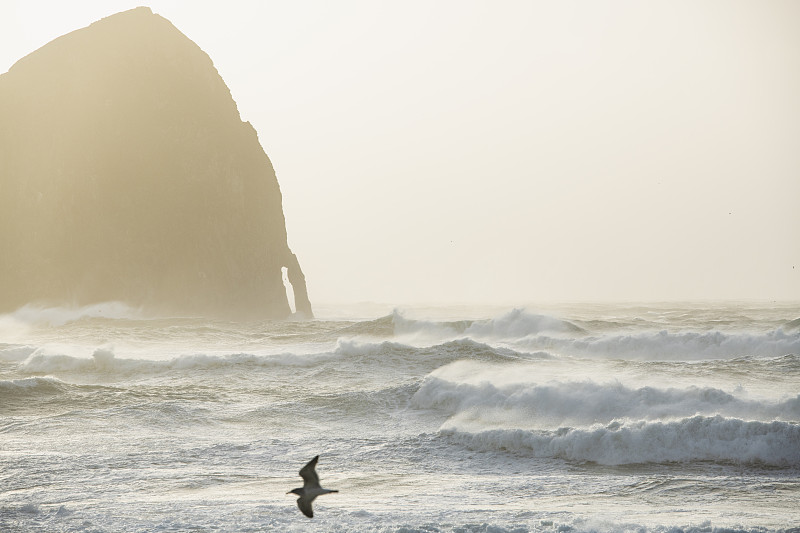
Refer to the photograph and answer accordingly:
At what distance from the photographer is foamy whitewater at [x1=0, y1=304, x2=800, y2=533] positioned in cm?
1105

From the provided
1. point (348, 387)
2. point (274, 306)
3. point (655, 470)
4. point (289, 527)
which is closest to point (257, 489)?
point (289, 527)

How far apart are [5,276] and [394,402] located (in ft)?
212

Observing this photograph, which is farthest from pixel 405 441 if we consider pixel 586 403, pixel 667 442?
pixel 667 442

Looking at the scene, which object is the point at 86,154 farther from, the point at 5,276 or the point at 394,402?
the point at 394,402

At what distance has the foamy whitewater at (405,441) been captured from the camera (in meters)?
11.0

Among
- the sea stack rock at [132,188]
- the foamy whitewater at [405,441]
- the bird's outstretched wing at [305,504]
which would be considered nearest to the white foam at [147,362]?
the foamy whitewater at [405,441]

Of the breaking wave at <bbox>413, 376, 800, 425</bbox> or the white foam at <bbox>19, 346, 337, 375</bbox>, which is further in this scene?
the white foam at <bbox>19, 346, 337, 375</bbox>

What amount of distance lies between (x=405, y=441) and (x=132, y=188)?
63.5 m

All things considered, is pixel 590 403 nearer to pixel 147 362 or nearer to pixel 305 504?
pixel 305 504

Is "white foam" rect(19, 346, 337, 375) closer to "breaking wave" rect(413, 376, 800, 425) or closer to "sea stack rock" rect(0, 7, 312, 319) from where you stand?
"breaking wave" rect(413, 376, 800, 425)

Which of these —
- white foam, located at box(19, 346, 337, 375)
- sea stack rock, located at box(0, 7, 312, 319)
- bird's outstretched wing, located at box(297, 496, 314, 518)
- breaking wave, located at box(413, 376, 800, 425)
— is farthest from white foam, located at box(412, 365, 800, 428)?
sea stack rock, located at box(0, 7, 312, 319)

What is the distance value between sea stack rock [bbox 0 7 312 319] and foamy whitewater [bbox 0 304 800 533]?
141ft

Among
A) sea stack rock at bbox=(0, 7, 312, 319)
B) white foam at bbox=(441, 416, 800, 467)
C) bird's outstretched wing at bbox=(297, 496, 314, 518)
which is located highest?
sea stack rock at bbox=(0, 7, 312, 319)

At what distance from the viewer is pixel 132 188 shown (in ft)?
241
